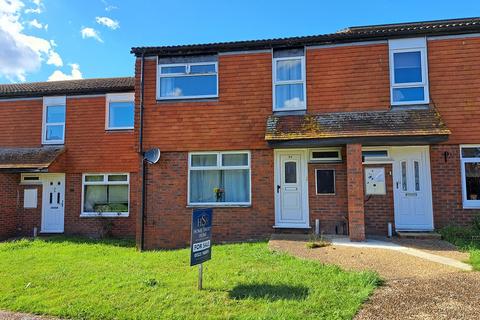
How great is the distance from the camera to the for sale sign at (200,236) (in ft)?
18.4

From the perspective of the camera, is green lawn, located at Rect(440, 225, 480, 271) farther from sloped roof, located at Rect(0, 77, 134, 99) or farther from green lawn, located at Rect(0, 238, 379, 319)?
sloped roof, located at Rect(0, 77, 134, 99)

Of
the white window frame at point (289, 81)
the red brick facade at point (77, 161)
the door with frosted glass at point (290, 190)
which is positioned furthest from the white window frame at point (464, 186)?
the red brick facade at point (77, 161)

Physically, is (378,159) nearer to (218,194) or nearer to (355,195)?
(355,195)

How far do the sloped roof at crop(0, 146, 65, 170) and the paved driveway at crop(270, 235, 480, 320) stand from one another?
9156mm

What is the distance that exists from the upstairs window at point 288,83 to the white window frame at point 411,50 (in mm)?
2415

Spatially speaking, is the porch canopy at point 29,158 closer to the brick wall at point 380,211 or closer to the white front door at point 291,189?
the white front door at point 291,189

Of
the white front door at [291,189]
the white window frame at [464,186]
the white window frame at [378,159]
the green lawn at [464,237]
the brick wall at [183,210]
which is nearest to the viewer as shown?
the green lawn at [464,237]

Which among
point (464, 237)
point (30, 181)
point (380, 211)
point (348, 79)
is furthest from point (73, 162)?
point (464, 237)

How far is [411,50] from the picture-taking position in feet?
32.5

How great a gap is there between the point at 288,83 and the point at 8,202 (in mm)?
11179

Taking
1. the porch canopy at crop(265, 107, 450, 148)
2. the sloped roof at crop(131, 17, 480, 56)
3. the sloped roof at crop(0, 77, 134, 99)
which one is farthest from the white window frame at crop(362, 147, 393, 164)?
the sloped roof at crop(0, 77, 134, 99)

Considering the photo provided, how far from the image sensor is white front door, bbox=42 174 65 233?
1349cm

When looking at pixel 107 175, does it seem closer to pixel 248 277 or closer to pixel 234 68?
pixel 234 68

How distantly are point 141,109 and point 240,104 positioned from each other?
9.98 ft
